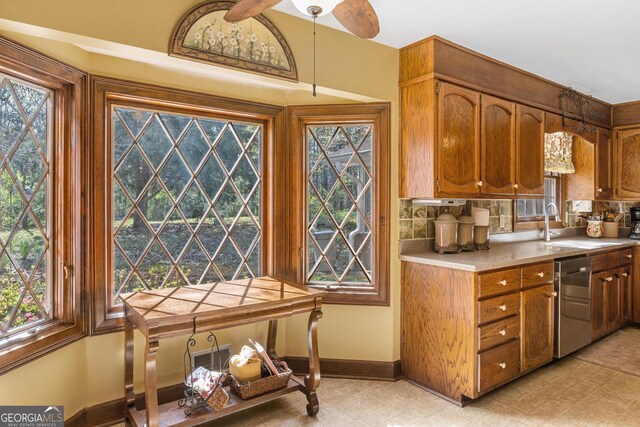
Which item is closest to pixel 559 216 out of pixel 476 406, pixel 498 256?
pixel 498 256

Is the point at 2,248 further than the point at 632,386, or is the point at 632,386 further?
the point at 632,386

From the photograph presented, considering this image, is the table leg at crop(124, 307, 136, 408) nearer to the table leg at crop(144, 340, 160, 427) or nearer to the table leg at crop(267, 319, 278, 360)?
the table leg at crop(144, 340, 160, 427)

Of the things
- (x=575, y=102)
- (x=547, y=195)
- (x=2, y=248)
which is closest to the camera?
(x=2, y=248)

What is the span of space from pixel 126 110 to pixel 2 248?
971mm

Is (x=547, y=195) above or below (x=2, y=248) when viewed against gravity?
above

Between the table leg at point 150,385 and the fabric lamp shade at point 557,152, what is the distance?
3.84 meters

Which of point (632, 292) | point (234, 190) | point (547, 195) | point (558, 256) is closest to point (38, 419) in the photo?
point (234, 190)

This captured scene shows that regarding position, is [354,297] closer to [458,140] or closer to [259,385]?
[259,385]

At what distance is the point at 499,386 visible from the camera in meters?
2.63

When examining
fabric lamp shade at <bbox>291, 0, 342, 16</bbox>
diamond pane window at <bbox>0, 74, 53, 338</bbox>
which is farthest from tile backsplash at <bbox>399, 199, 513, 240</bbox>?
diamond pane window at <bbox>0, 74, 53, 338</bbox>

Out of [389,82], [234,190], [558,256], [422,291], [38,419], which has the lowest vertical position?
[38,419]

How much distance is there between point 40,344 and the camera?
1896 mm

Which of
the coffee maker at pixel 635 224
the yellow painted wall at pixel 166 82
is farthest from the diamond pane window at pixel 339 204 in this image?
the coffee maker at pixel 635 224

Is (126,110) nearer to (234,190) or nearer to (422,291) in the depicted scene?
A: (234,190)
